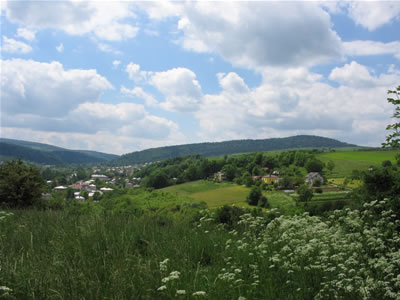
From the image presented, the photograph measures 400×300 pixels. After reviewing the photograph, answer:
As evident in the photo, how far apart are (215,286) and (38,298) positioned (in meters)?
2.01

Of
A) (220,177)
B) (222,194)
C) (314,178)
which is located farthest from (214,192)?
(314,178)

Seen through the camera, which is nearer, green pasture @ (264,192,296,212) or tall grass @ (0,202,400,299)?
tall grass @ (0,202,400,299)

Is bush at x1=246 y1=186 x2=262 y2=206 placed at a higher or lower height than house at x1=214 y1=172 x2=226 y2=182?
lower

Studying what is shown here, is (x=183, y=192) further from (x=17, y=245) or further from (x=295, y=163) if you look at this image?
(x=17, y=245)

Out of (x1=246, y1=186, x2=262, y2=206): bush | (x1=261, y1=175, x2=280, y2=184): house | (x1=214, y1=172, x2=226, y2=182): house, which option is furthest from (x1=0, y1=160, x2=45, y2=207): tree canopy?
(x1=214, y1=172, x2=226, y2=182): house

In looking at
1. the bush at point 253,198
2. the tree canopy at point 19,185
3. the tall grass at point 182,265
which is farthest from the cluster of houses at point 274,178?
the tall grass at point 182,265

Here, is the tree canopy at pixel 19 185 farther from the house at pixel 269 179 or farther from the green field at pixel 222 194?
the house at pixel 269 179

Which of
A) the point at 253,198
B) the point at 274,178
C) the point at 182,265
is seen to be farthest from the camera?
the point at 274,178

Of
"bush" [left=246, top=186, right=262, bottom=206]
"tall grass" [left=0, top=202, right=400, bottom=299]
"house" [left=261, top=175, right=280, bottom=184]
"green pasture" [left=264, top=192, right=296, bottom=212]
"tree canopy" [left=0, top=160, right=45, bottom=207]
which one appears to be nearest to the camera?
"tall grass" [left=0, top=202, right=400, bottom=299]

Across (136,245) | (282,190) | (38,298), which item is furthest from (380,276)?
(282,190)

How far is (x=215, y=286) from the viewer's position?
3430 millimetres

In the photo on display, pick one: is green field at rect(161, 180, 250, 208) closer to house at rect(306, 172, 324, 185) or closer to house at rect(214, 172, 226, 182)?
house at rect(214, 172, 226, 182)

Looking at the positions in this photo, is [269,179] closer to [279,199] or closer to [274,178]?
[274,178]

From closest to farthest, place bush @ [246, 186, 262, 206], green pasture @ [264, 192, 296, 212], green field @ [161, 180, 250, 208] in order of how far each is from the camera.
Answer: green pasture @ [264, 192, 296, 212] < bush @ [246, 186, 262, 206] < green field @ [161, 180, 250, 208]
